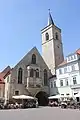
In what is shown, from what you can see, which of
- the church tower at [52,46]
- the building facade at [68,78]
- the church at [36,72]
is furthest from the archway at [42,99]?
the church tower at [52,46]

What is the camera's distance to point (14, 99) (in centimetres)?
3756

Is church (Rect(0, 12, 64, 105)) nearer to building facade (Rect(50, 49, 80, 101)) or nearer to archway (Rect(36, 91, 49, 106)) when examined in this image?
archway (Rect(36, 91, 49, 106))

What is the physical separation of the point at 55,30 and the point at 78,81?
2222cm

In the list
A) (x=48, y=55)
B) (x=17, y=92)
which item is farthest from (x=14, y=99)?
(x=48, y=55)

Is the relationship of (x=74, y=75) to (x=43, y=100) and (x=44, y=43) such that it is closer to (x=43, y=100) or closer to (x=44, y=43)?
(x=43, y=100)

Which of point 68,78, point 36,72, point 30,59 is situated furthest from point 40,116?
point 30,59

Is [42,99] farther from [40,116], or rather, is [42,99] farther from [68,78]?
[40,116]

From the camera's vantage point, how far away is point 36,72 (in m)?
42.6

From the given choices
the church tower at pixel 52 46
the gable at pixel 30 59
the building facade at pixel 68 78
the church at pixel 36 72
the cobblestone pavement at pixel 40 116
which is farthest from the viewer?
the church tower at pixel 52 46

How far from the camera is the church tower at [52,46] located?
159 feet

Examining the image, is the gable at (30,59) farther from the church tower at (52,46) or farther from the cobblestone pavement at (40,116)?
the cobblestone pavement at (40,116)

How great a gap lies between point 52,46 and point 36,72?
1095 cm

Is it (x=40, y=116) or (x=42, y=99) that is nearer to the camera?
(x=40, y=116)

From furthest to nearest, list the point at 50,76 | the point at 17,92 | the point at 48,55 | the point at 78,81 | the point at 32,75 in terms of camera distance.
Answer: the point at 48,55 → the point at 50,76 → the point at 32,75 → the point at 17,92 → the point at 78,81
